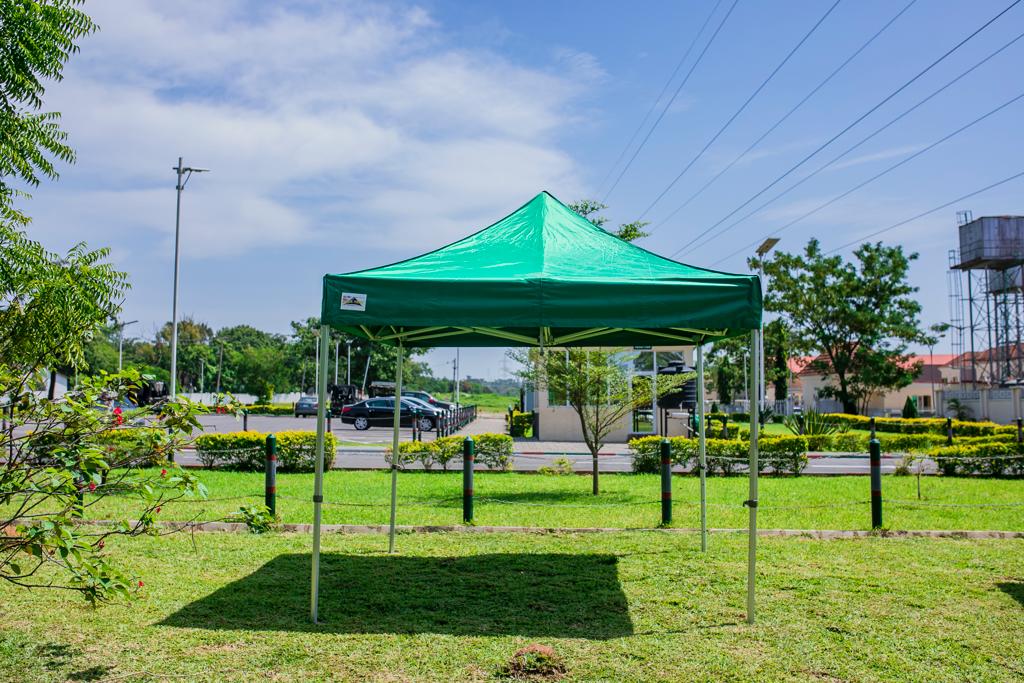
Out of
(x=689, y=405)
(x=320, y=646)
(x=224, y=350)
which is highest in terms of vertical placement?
(x=224, y=350)

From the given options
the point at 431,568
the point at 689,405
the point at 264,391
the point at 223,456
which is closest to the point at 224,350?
the point at 264,391

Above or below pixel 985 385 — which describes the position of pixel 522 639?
below

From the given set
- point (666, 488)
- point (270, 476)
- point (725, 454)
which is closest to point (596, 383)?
point (666, 488)

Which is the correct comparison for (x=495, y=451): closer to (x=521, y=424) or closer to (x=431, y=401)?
(x=521, y=424)

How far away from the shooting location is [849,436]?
2286cm

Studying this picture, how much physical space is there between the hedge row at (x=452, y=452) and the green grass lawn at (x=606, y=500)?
1.65 feet

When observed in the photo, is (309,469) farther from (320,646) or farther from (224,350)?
(224,350)

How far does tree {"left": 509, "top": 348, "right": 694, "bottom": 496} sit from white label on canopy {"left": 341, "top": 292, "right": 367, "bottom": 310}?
287 inches

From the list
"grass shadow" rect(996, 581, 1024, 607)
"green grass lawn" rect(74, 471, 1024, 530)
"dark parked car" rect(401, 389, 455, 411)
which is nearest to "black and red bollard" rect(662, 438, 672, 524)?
"green grass lawn" rect(74, 471, 1024, 530)

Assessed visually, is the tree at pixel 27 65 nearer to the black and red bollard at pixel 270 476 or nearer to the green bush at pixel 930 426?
the black and red bollard at pixel 270 476

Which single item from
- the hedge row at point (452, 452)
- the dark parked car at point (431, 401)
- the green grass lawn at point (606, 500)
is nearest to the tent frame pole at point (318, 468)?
the green grass lawn at point (606, 500)

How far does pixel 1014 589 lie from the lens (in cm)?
657

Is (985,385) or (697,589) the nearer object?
(697,589)

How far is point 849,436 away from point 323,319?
67.7 ft
